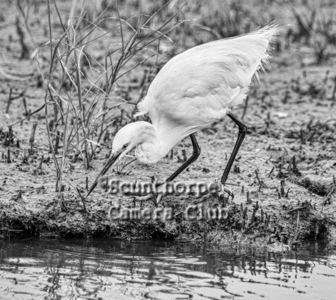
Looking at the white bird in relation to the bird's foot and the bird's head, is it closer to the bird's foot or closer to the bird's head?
the bird's head

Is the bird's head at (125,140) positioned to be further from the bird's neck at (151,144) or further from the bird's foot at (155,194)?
the bird's foot at (155,194)

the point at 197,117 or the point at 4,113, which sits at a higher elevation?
the point at 4,113

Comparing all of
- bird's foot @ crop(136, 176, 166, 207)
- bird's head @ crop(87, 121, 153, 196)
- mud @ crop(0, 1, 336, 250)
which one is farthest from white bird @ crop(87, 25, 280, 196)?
mud @ crop(0, 1, 336, 250)

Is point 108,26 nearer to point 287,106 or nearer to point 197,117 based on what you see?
point 287,106

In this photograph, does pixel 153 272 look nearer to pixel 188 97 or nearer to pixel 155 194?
pixel 155 194

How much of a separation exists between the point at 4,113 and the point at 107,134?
136 centimetres

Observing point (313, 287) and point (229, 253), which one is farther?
point (229, 253)

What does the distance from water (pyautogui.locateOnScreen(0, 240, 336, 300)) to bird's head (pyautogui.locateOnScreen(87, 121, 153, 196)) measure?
59cm

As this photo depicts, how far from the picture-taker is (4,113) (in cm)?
738

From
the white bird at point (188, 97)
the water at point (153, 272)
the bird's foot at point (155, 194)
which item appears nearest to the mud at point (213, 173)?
the bird's foot at point (155, 194)

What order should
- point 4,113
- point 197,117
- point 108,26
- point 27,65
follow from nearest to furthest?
1. point 197,117
2. point 4,113
3. point 27,65
4. point 108,26

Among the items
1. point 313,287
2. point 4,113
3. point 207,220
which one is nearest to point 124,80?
point 4,113

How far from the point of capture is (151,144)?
537cm

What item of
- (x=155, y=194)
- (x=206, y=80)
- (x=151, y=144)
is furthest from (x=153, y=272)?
(x=206, y=80)
